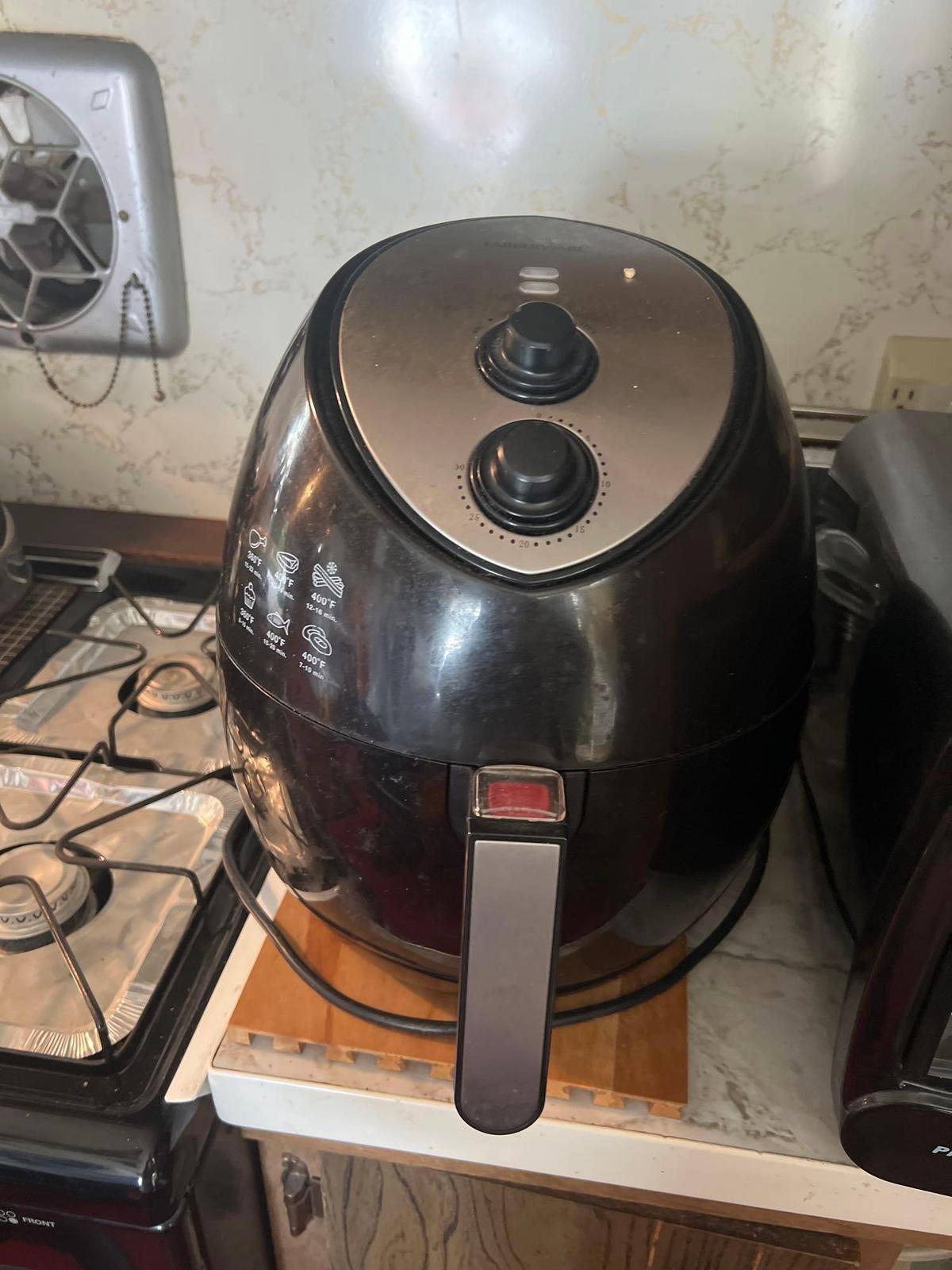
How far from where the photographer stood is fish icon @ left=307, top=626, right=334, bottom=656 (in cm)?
35

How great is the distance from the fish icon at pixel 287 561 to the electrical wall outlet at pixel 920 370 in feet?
1.74

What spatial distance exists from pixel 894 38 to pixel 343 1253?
2.70ft

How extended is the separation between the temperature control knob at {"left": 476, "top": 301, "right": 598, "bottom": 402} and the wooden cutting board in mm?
279

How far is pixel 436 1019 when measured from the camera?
0.46 m

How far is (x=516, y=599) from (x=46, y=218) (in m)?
0.64

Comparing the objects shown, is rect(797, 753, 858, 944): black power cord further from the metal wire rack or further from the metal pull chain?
Answer: the metal pull chain

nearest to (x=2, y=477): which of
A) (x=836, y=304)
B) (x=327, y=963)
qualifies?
(x=327, y=963)

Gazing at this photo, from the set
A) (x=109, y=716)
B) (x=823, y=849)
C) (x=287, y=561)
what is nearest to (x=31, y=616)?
(x=109, y=716)

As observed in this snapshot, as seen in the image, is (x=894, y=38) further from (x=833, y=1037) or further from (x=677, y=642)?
(x=833, y=1037)

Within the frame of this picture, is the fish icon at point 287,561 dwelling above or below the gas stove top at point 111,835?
above

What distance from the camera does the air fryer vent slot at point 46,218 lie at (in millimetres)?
727

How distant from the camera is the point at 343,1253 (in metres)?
0.56

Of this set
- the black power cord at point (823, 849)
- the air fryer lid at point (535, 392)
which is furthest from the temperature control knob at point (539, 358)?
the black power cord at point (823, 849)

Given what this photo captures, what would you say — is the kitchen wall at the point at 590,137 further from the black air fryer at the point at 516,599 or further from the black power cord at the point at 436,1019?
the black power cord at the point at 436,1019
